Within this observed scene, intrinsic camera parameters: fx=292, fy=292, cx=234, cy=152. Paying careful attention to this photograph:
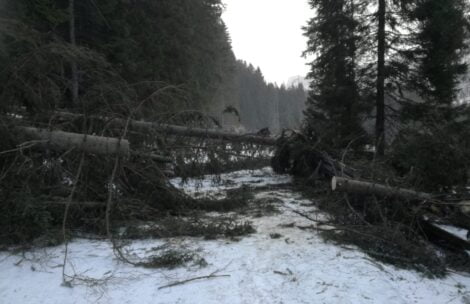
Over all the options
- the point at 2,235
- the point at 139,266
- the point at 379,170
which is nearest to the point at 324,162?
the point at 379,170


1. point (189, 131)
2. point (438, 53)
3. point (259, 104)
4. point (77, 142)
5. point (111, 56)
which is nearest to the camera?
point (77, 142)

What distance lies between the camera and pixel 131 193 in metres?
5.07

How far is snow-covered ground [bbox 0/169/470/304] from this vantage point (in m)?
2.70

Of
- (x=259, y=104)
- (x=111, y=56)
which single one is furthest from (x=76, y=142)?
(x=259, y=104)

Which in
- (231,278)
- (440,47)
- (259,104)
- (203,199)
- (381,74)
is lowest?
(231,278)

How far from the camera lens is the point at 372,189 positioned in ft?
14.6

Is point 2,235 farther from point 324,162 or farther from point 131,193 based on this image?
point 324,162

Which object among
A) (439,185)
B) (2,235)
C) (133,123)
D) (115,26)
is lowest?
(2,235)

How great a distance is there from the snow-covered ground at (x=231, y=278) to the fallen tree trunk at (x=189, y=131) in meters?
2.14

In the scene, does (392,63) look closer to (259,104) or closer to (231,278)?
(231,278)

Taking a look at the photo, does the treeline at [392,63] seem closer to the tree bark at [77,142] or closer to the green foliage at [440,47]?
the green foliage at [440,47]

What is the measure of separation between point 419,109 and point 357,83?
2106mm

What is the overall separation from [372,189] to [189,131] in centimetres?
361

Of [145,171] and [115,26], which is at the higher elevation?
[115,26]
